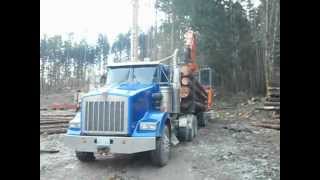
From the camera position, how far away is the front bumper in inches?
91.0

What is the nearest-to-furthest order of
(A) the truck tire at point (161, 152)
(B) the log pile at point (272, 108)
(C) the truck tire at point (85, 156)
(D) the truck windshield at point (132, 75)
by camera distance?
(B) the log pile at point (272, 108) < (C) the truck tire at point (85, 156) < (A) the truck tire at point (161, 152) < (D) the truck windshield at point (132, 75)

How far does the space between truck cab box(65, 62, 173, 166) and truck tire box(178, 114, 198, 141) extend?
0.29 meters

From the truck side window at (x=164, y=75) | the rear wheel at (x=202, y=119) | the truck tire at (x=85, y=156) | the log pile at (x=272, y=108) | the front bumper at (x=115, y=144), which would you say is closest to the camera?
the log pile at (x=272, y=108)

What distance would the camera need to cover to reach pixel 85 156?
2434mm

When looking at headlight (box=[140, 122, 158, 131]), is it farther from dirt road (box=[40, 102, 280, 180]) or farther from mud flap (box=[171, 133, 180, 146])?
mud flap (box=[171, 133, 180, 146])

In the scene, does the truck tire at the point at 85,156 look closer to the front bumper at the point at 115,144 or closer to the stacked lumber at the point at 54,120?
the front bumper at the point at 115,144

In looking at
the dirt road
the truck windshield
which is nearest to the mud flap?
the dirt road

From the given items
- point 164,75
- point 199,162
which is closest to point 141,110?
point 164,75

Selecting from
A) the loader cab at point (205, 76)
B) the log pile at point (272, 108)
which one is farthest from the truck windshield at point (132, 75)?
the log pile at point (272, 108)

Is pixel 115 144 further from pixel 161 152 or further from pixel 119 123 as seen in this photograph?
pixel 161 152

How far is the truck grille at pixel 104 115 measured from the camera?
2395 mm
